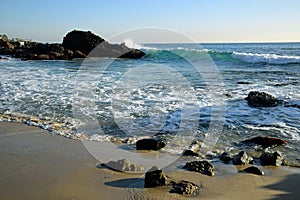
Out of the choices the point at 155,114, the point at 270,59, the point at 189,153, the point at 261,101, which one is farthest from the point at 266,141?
the point at 270,59

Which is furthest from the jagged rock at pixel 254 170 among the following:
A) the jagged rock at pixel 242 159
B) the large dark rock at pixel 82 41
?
the large dark rock at pixel 82 41

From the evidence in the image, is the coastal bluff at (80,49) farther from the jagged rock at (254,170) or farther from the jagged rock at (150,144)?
the jagged rock at (254,170)

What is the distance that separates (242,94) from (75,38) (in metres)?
32.0

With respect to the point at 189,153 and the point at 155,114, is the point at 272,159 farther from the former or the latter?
the point at 155,114

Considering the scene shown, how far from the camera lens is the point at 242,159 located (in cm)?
470

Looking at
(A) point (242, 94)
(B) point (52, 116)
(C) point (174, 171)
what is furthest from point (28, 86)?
(C) point (174, 171)

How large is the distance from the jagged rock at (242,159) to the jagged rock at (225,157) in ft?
0.32

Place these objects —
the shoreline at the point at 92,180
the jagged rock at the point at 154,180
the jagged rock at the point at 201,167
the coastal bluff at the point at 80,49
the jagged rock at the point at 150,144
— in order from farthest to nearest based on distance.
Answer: the coastal bluff at the point at 80,49 → the jagged rock at the point at 150,144 → the jagged rock at the point at 201,167 → the jagged rock at the point at 154,180 → the shoreline at the point at 92,180

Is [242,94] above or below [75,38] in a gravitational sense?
below

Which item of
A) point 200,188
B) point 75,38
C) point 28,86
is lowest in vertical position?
point 200,188

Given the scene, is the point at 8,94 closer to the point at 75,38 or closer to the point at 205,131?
the point at 205,131

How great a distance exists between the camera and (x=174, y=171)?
4395mm

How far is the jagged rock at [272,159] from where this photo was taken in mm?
4656

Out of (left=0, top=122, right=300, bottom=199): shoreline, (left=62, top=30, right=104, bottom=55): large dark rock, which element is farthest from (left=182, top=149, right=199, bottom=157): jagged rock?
(left=62, top=30, right=104, bottom=55): large dark rock
